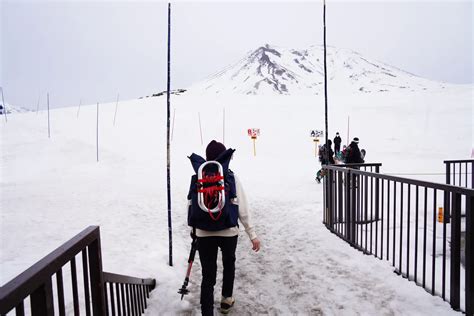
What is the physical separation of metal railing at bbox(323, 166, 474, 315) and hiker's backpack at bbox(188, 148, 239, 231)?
1.99 m

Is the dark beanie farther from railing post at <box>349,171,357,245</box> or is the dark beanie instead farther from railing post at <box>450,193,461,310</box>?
railing post at <box>349,171,357,245</box>

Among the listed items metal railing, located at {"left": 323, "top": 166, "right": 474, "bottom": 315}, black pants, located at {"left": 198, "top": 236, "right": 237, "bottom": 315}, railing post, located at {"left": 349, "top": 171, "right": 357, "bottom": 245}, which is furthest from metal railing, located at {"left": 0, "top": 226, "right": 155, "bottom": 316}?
→ railing post, located at {"left": 349, "top": 171, "right": 357, "bottom": 245}

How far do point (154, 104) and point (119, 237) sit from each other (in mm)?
34604

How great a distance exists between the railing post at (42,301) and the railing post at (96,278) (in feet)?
2.18

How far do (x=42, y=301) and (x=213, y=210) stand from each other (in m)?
1.68

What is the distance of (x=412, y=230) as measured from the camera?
20.4ft

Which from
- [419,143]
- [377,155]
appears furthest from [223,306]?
[419,143]

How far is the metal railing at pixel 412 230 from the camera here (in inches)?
124

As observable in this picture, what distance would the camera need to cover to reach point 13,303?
4.16ft

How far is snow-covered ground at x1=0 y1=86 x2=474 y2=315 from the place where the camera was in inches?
154

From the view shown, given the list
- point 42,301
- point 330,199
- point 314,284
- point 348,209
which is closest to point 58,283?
point 42,301

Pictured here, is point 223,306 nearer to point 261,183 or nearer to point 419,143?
point 261,183

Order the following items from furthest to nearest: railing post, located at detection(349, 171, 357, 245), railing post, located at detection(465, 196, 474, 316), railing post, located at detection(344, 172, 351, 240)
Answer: railing post, located at detection(344, 172, 351, 240)
railing post, located at detection(349, 171, 357, 245)
railing post, located at detection(465, 196, 474, 316)

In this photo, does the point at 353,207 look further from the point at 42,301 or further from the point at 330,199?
the point at 42,301
